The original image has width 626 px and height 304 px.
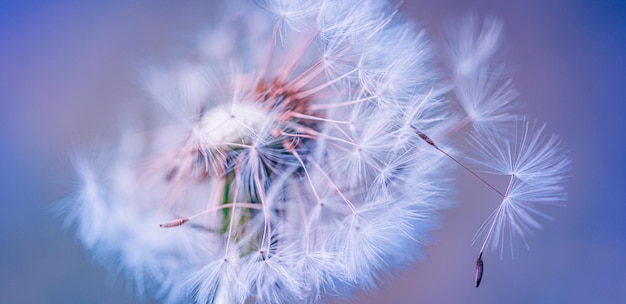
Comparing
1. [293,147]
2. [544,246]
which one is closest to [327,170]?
[293,147]

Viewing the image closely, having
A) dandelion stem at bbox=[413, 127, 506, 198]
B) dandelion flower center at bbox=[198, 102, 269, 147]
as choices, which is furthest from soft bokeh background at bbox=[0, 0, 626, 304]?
dandelion flower center at bbox=[198, 102, 269, 147]

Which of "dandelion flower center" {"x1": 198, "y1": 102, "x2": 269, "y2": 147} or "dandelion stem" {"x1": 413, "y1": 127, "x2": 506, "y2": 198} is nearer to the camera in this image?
"dandelion flower center" {"x1": 198, "y1": 102, "x2": 269, "y2": 147}

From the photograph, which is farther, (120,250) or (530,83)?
(530,83)

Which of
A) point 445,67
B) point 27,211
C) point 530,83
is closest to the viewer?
point 27,211

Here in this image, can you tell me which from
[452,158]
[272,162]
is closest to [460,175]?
[452,158]

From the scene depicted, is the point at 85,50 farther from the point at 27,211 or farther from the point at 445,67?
the point at 445,67

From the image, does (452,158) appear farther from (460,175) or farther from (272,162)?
(272,162)

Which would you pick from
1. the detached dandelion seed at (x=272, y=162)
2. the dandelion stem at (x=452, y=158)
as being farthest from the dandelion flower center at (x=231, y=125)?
the dandelion stem at (x=452, y=158)

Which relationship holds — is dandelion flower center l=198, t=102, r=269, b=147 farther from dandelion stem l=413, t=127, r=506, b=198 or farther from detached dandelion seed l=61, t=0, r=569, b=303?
dandelion stem l=413, t=127, r=506, b=198
